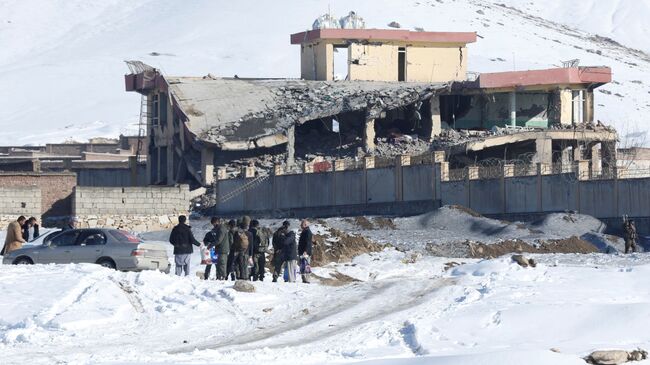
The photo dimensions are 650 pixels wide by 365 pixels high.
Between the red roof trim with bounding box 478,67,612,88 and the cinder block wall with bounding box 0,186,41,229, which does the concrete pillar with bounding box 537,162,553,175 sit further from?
the cinder block wall with bounding box 0,186,41,229

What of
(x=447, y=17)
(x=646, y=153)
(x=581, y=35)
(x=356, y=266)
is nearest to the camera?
(x=356, y=266)

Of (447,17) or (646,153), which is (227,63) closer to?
(447,17)

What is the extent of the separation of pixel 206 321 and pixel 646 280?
28.9 feet

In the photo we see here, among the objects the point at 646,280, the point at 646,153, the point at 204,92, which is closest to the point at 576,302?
the point at 646,280

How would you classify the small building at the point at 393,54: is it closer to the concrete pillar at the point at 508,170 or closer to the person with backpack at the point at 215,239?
the concrete pillar at the point at 508,170

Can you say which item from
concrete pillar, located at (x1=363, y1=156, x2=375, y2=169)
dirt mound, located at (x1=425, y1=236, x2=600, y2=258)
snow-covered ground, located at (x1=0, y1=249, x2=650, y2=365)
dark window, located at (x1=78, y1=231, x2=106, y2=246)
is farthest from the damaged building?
snow-covered ground, located at (x1=0, y1=249, x2=650, y2=365)

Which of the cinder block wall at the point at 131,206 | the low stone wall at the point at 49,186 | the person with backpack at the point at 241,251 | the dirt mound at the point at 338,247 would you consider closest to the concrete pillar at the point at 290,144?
the cinder block wall at the point at 131,206

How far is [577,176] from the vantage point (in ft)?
155

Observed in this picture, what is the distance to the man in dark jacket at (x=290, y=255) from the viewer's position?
29.1 m

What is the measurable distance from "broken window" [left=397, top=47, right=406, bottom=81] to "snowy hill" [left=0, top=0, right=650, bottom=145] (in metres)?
44.6

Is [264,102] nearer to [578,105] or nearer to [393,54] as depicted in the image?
[393,54]

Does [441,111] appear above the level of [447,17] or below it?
below

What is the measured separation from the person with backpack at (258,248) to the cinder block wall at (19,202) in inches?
1039

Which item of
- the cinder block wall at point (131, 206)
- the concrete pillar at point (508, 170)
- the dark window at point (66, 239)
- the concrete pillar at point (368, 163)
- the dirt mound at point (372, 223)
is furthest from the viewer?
the concrete pillar at point (368, 163)
